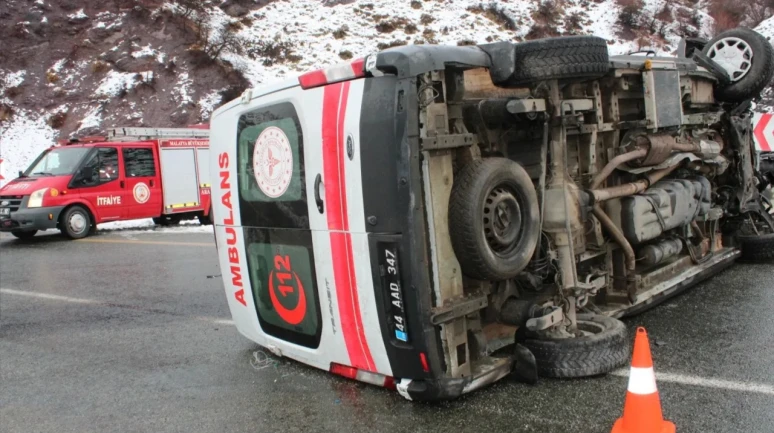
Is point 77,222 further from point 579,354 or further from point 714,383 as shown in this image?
point 714,383

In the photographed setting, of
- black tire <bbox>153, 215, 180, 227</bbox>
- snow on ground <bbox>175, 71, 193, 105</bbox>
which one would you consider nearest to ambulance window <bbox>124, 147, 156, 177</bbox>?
black tire <bbox>153, 215, 180, 227</bbox>

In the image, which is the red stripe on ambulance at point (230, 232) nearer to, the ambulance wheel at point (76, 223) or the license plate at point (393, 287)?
the license plate at point (393, 287)

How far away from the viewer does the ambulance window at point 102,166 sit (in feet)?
44.3

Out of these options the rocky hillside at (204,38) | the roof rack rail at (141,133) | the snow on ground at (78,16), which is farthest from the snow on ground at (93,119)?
the roof rack rail at (141,133)

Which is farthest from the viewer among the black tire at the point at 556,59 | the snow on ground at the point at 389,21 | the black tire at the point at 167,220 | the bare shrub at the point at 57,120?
the snow on ground at the point at 389,21

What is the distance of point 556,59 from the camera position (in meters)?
3.65

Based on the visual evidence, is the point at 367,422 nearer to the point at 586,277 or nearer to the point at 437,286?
the point at 437,286

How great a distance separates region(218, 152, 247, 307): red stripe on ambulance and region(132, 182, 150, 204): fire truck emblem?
10756 mm

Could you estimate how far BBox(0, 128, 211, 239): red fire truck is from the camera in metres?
12.8

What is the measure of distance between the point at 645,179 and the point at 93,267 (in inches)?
295

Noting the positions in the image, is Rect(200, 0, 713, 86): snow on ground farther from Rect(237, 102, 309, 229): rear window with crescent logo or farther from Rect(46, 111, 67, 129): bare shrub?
Rect(237, 102, 309, 229): rear window with crescent logo

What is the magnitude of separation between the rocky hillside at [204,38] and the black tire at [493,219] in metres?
20.1

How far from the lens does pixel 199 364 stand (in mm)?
4617

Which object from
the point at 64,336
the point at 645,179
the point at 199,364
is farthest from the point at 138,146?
the point at 645,179
